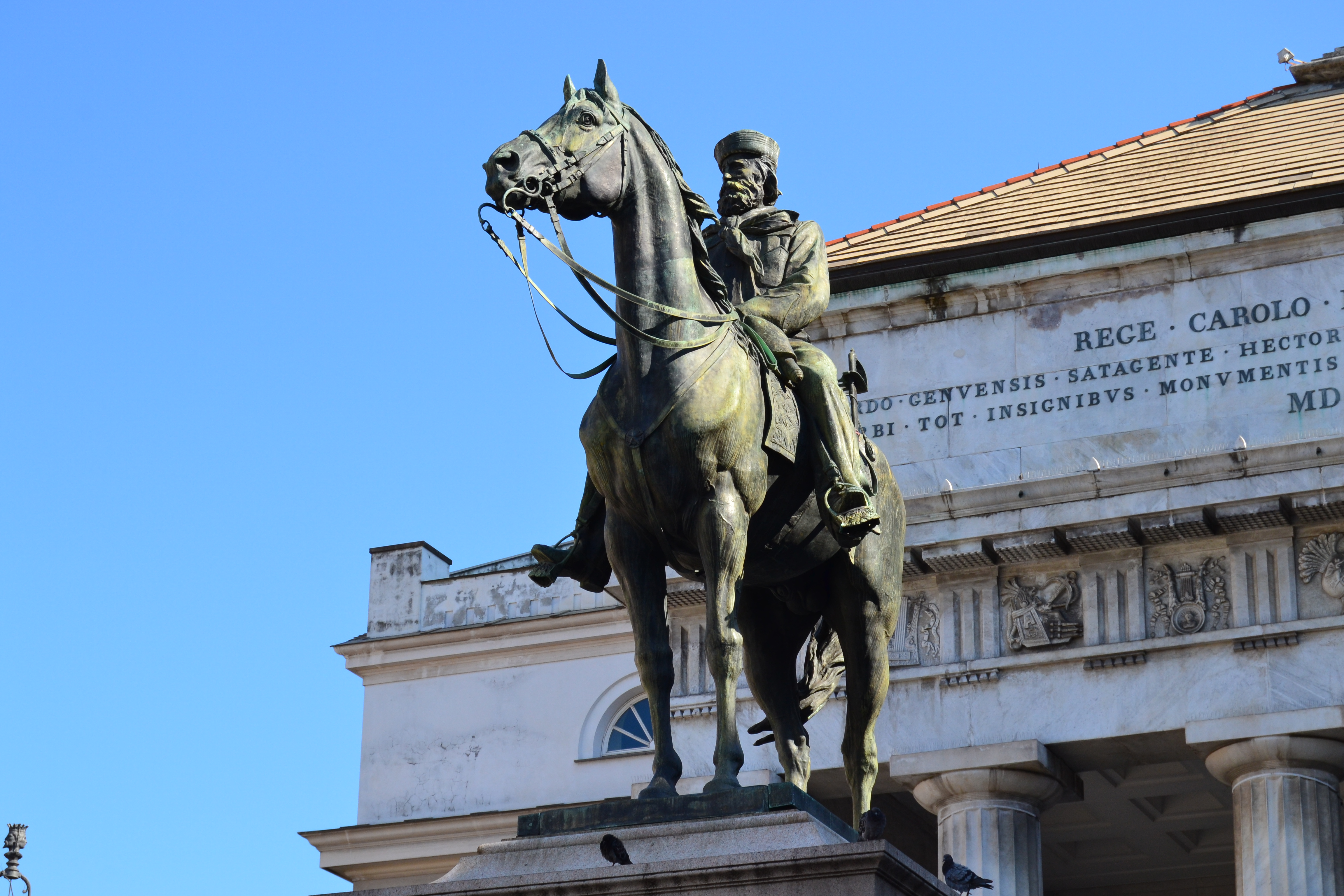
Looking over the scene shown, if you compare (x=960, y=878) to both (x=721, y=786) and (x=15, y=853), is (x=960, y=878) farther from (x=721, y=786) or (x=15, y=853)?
(x=15, y=853)

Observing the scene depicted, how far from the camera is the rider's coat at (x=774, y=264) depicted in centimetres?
1080

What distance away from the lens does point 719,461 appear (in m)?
9.85

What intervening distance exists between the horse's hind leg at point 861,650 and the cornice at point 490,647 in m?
21.8

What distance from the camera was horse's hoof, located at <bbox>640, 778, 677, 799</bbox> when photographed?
9547 millimetres

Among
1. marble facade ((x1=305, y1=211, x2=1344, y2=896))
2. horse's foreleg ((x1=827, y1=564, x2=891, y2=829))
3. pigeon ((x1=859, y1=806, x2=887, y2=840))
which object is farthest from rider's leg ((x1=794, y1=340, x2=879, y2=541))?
marble facade ((x1=305, y1=211, x2=1344, y2=896))

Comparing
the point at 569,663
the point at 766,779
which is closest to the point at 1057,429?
the point at 766,779

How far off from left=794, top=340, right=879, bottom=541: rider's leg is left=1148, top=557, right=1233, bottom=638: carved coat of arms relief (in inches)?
578

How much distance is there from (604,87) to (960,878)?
4.18 m

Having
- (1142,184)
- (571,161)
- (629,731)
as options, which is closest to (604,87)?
(571,161)

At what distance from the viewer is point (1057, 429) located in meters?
26.1

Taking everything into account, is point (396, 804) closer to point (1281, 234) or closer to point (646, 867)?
point (1281, 234)

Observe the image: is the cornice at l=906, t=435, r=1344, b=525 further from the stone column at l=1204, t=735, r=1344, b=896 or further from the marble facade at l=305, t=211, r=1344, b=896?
the stone column at l=1204, t=735, r=1344, b=896

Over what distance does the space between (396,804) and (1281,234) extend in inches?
632

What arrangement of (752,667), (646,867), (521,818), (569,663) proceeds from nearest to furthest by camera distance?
1. (646,867)
2. (521,818)
3. (752,667)
4. (569,663)
